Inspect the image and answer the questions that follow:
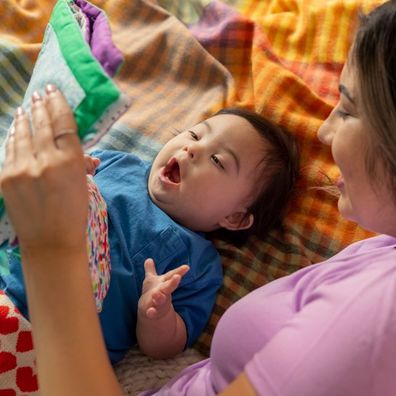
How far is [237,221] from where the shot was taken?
1.38m

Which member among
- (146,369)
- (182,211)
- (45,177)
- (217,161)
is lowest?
(146,369)

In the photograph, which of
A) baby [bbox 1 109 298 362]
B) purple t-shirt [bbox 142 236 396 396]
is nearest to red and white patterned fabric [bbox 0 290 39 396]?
baby [bbox 1 109 298 362]

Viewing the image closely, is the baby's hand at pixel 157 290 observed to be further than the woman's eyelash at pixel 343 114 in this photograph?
Yes

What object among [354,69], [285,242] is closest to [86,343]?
[354,69]

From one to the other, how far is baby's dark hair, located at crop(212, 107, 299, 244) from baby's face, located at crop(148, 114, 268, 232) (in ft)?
0.05

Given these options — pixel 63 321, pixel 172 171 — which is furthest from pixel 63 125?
pixel 172 171

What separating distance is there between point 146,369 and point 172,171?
445mm

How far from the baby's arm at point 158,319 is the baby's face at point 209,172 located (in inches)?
8.2

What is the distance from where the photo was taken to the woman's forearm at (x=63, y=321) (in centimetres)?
68

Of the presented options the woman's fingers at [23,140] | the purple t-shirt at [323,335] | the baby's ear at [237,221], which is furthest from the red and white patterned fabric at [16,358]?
the baby's ear at [237,221]

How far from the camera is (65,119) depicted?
65cm

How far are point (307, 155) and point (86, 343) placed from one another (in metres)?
0.81

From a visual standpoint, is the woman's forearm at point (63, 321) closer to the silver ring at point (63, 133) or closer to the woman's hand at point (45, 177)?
the woman's hand at point (45, 177)

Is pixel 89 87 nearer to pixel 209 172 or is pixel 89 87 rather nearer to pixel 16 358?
pixel 16 358
